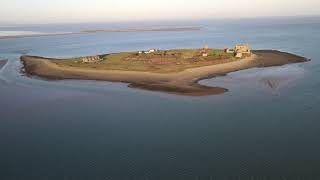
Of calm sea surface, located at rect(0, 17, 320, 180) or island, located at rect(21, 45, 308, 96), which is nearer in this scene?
calm sea surface, located at rect(0, 17, 320, 180)

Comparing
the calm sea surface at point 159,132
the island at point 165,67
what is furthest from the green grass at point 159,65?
the calm sea surface at point 159,132

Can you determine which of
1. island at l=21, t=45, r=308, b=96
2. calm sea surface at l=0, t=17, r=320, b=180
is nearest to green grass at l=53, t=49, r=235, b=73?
island at l=21, t=45, r=308, b=96

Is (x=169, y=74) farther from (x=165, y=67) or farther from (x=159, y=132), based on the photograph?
(x=159, y=132)

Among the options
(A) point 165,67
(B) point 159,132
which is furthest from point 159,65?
(B) point 159,132

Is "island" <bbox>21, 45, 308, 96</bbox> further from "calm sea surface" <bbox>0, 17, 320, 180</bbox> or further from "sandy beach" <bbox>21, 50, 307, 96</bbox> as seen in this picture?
"calm sea surface" <bbox>0, 17, 320, 180</bbox>

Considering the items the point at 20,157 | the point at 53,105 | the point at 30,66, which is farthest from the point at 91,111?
the point at 30,66

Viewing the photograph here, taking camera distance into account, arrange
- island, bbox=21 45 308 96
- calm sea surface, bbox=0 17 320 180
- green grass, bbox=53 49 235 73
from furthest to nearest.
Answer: green grass, bbox=53 49 235 73, island, bbox=21 45 308 96, calm sea surface, bbox=0 17 320 180

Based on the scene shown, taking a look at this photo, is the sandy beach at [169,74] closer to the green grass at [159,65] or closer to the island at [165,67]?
the island at [165,67]

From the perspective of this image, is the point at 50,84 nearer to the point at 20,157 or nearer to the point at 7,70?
the point at 7,70
